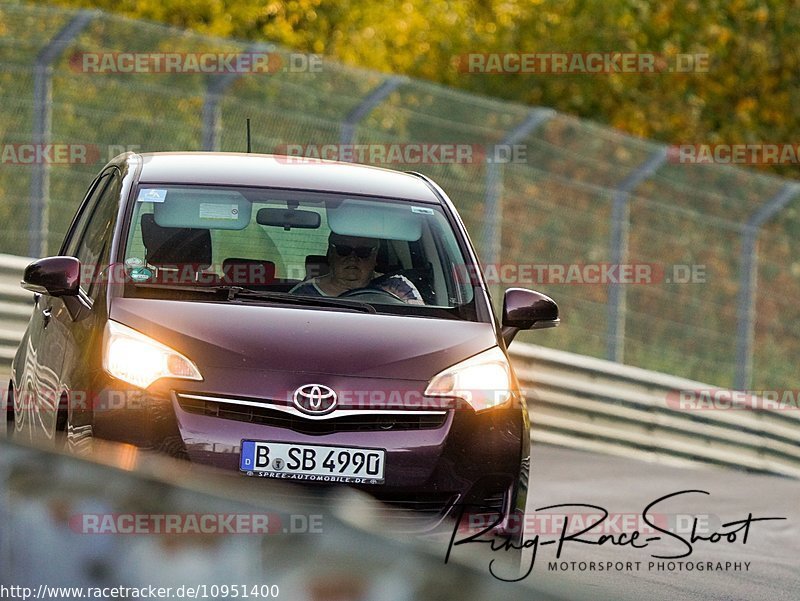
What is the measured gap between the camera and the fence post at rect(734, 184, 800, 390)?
1362 centimetres

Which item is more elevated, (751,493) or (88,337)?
(88,337)

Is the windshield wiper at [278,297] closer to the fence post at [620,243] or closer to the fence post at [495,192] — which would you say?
the fence post at [495,192]

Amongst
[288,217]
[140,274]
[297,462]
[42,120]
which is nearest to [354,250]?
[288,217]

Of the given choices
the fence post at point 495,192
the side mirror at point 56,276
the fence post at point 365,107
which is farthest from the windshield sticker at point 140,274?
the fence post at point 495,192

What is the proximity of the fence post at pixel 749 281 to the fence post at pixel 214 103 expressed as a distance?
4023mm

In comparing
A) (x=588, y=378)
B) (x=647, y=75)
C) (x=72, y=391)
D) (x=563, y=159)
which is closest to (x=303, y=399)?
(x=72, y=391)

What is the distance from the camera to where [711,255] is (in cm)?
1677

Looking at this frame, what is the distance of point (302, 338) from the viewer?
20.4 ft

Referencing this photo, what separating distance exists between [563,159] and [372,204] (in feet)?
21.2

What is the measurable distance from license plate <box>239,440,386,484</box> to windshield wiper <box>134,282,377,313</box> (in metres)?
0.95

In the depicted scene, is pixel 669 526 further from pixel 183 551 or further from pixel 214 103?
pixel 183 551

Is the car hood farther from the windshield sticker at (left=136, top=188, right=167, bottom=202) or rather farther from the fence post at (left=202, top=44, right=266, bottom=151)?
the fence post at (left=202, top=44, right=266, bottom=151)

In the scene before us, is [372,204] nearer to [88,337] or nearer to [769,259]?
[88,337]

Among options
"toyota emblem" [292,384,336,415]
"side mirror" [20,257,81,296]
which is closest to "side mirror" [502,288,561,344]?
"toyota emblem" [292,384,336,415]
